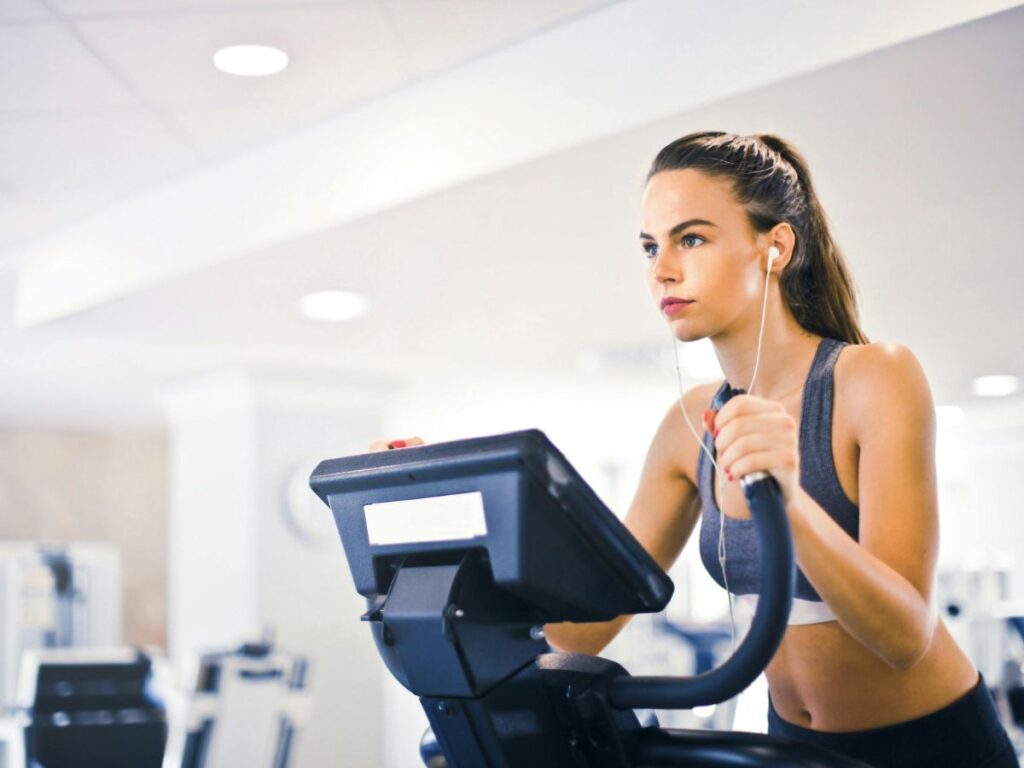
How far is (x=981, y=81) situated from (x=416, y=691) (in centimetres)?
193

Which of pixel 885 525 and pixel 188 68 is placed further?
pixel 188 68

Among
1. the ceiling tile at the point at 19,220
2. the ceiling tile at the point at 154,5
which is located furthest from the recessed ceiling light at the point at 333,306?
the ceiling tile at the point at 154,5

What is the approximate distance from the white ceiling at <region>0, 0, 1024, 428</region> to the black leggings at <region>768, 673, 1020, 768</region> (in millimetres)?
1421

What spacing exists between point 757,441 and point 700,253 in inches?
11.6

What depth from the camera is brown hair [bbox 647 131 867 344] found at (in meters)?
1.02

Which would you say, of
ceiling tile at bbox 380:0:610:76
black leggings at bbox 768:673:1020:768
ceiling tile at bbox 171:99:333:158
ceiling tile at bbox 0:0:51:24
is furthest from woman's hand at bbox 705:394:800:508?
ceiling tile at bbox 171:99:333:158

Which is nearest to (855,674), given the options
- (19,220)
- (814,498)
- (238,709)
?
(814,498)

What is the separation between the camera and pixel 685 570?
30.8 ft

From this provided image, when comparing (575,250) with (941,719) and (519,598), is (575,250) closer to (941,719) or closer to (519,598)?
(941,719)

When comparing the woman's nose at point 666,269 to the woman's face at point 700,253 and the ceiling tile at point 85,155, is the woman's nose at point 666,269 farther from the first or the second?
the ceiling tile at point 85,155

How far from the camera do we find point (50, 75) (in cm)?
271

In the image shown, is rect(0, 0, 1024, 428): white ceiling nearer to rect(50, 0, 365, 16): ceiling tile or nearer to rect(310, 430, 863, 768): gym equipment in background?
Answer: rect(50, 0, 365, 16): ceiling tile

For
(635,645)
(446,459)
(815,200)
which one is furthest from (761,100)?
(635,645)

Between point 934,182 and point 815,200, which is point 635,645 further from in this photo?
point 815,200
